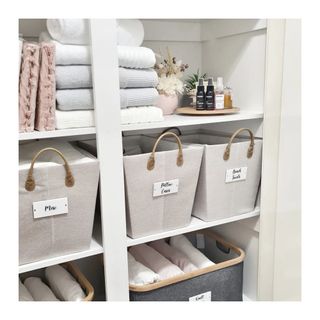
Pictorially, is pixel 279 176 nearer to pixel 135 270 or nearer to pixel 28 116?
pixel 135 270

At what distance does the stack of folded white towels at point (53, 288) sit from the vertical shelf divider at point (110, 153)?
130 millimetres

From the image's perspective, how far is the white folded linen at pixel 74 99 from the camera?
116 cm

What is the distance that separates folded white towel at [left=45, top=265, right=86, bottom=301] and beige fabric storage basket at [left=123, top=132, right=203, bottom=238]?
0.25 metres

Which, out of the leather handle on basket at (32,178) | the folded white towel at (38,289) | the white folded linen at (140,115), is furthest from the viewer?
the folded white towel at (38,289)

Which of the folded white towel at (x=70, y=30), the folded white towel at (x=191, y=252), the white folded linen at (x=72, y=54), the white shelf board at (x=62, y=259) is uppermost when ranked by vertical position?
the folded white towel at (x=70, y=30)

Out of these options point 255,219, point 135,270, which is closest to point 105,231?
point 135,270

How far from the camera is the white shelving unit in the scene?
117 cm

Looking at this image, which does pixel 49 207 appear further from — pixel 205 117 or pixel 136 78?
pixel 205 117

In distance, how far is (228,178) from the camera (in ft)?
4.79

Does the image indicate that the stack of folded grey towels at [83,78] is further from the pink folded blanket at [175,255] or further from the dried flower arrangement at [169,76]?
the pink folded blanket at [175,255]

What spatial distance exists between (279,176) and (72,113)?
0.78 metres

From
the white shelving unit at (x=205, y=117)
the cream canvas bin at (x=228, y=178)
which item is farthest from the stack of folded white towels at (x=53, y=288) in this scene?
the cream canvas bin at (x=228, y=178)

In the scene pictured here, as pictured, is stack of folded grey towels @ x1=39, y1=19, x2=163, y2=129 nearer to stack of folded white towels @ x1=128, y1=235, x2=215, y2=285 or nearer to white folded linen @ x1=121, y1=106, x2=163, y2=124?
white folded linen @ x1=121, y1=106, x2=163, y2=124

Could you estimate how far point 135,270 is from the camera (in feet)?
4.65
